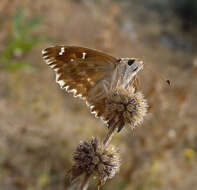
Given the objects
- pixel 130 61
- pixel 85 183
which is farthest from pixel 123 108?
pixel 85 183

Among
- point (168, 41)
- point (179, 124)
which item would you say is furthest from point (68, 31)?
point (168, 41)

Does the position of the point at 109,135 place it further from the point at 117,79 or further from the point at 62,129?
the point at 62,129

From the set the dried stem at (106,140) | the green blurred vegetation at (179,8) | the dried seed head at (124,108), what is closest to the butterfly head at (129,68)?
the dried seed head at (124,108)

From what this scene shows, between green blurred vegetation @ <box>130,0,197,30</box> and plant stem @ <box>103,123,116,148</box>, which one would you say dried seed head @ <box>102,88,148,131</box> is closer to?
plant stem @ <box>103,123,116,148</box>

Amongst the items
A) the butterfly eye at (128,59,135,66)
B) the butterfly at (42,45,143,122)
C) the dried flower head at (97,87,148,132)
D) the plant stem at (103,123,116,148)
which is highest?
the butterfly eye at (128,59,135,66)

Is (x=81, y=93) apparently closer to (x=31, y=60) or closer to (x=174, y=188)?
(x=174, y=188)

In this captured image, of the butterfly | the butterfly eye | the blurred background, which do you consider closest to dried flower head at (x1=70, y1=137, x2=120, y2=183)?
the butterfly
